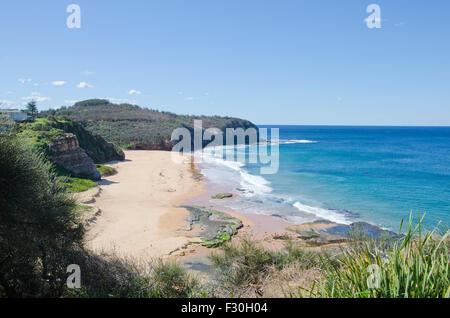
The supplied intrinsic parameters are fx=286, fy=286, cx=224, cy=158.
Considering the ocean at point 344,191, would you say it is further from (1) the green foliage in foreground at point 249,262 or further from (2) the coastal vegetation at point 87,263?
(2) the coastal vegetation at point 87,263

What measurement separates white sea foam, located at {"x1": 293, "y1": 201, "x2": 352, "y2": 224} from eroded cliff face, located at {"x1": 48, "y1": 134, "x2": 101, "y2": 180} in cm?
1699

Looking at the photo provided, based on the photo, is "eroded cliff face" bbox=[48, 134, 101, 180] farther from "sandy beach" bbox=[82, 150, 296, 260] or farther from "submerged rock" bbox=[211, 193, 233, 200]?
"submerged rock" bbox=[211, 193, 233, 200]

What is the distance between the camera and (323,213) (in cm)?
1845

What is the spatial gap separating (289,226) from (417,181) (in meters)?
20.0

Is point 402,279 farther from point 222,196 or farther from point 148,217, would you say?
point 222,196

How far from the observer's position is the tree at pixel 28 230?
5637mm

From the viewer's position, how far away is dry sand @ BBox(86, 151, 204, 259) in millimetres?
12352

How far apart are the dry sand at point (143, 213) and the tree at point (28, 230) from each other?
91.6 inches

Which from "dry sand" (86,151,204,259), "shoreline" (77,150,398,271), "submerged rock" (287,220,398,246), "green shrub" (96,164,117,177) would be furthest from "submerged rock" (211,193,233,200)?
"green shrub" (96,164,117,177)

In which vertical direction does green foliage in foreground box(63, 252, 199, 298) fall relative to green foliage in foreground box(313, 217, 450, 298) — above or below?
below

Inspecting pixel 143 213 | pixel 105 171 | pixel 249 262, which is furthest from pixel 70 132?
pixel 249 262
